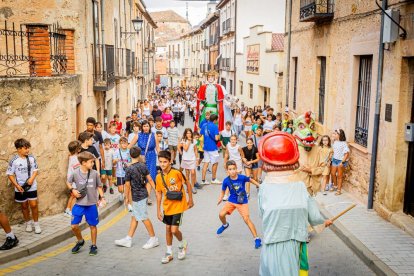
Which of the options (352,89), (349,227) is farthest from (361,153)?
(349,227)

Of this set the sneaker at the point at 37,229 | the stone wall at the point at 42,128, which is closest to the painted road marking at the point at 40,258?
the sneaker at the point at 37,229

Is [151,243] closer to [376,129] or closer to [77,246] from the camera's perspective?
[77,246]

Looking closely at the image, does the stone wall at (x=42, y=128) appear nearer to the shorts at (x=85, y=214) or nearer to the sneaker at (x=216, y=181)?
the shorts at (x=85, y=214)

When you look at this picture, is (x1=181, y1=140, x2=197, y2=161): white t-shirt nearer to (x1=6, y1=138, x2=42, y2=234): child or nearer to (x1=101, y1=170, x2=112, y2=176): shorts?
(x1=101, y1=170, x2=112, y2=176): shorts

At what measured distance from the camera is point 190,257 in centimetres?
728

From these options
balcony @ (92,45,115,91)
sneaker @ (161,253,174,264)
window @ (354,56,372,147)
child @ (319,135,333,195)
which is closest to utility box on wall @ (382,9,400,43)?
window @ (354,56,372,147)

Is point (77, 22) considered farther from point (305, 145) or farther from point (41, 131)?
point (305, 145)

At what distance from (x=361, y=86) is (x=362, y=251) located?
489 cm

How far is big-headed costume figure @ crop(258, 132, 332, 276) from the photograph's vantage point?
168 inches

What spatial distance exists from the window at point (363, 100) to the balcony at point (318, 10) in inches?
82.4

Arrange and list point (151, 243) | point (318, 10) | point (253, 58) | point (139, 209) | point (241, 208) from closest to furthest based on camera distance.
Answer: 1. point (139, 209)
2. point (151, 243)
3. point (241, 208)
4. point (318, 10)
5. point (253, 58)

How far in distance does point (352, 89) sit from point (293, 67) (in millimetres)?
6424

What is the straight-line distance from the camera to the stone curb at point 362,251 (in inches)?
259

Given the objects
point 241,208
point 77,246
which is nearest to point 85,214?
point 77,246
